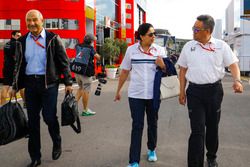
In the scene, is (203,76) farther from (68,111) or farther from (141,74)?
(68,111)

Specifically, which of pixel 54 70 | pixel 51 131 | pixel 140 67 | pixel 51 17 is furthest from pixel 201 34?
pixel 51 17

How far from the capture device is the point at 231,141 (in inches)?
239

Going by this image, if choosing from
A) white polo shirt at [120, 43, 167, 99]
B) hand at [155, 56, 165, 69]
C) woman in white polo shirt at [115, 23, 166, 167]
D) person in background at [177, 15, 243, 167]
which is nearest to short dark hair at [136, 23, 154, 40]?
woman in white polo shirt at [115, 23, 166, 167]

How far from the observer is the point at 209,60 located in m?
4.23

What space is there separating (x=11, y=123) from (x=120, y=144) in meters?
1.91

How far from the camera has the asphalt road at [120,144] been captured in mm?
4969

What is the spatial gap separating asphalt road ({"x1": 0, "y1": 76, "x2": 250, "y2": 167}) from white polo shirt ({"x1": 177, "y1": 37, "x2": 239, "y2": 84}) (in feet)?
3.79

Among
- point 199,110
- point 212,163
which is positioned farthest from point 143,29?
point 212,163

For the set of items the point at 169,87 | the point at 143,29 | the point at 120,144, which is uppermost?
the point at 143,29

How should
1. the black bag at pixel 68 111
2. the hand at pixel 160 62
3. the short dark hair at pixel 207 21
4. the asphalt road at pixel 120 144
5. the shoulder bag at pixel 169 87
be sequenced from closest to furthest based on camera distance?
the short dark hair at pixel 207 21
the hand at pixel 160 62
the shoulder bag at pixel 169 87
the black bag at pixel 68 111
the asphalt road at pixel 120 144

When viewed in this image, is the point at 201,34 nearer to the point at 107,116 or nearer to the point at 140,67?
the point at 140,67

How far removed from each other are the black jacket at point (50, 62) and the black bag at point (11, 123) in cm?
26

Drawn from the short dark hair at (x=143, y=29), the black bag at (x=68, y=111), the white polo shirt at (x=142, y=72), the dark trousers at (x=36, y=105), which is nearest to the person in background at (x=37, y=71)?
the dark trousers at (x=36, y=105)

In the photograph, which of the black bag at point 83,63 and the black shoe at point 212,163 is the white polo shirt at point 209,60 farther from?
the black bag at point 83,63
